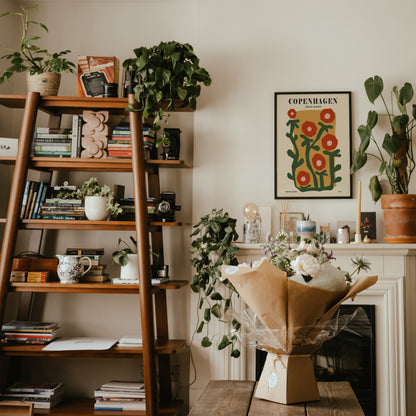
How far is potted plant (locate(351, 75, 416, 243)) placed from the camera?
295 centimetres

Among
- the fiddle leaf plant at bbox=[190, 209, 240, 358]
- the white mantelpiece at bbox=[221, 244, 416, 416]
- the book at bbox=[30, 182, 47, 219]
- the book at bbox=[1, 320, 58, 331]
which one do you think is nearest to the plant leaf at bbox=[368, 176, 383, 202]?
the white mantelpiece at bbox=[221, 244, 416, 416]

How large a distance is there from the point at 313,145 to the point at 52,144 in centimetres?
160

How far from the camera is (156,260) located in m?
Answer: 3.13

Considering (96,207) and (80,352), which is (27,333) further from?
(96,207)

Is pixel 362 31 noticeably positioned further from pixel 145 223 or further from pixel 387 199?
pixel 145 223

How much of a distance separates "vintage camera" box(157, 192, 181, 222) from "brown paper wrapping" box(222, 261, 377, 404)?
156cm

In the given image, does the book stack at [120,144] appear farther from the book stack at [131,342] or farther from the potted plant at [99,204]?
the book stack at [131,342]

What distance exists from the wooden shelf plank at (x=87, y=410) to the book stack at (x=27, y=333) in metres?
0.41

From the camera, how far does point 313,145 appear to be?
3182 millimetres

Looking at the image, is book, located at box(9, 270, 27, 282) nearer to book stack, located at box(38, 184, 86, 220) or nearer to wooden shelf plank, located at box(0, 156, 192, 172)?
book stack, located at box(38, 184, 86, 220)

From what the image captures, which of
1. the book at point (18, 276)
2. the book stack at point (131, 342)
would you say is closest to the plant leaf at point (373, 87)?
the book stack at point (131, 342)

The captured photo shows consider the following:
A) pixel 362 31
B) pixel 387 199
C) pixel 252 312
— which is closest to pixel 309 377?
pixel 252 312

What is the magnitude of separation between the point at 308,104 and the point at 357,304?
126 centimetres

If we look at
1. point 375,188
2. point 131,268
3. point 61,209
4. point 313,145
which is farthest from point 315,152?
point 61,209
